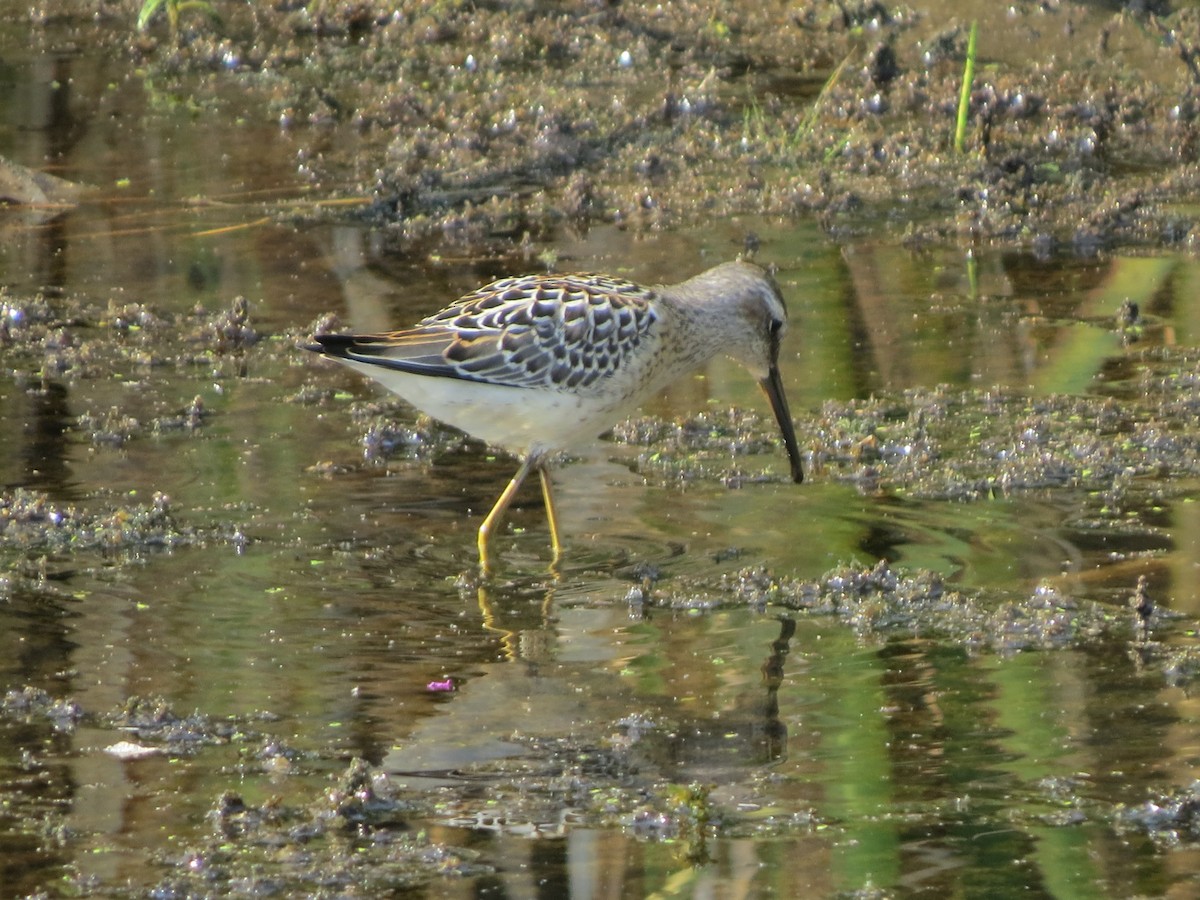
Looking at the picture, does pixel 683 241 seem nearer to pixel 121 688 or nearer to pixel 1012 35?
pixel 1012 35

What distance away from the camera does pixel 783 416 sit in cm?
757

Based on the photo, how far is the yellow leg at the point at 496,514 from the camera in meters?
6.79

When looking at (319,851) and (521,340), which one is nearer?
(319,851)

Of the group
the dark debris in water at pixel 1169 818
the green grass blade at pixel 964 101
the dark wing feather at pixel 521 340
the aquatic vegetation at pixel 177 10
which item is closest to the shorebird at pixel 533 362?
the dark wing feather at pixel 521 340

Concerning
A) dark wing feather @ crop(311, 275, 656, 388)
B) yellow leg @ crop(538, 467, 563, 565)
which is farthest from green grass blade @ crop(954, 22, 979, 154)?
yellow leg @ crop(538, 467, 563, 565)

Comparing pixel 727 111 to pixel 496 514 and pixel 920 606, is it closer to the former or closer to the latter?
pixel 496 514

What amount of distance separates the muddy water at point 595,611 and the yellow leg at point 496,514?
0.10 metres

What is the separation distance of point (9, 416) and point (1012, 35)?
26.6ft

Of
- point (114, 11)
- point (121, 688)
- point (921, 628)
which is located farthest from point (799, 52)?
point (121, 688)

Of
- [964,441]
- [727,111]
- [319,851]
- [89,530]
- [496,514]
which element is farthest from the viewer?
[727,111]

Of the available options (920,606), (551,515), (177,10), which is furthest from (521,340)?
(177,10)

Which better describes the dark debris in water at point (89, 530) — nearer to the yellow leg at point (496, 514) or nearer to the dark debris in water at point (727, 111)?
the yellow leg at point (496, 514)

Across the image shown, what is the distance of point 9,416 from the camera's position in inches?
316

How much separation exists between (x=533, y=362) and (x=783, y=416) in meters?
1.05
